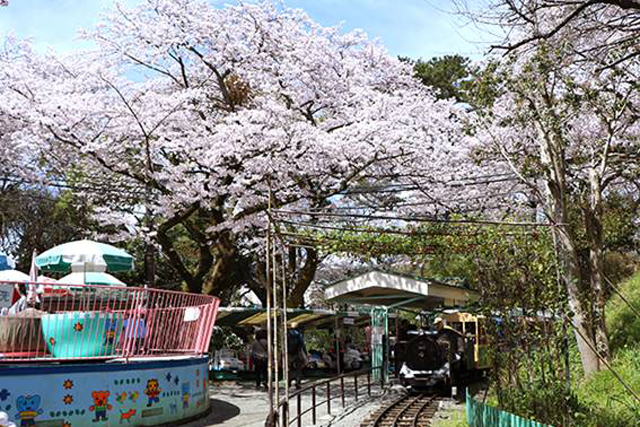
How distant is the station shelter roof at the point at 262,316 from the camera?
2223 cm

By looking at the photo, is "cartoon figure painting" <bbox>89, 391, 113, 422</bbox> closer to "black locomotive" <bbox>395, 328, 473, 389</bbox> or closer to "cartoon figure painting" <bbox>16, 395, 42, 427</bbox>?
"cartoon figure painting" <bbox>16, 395, 42, 427</bbox>

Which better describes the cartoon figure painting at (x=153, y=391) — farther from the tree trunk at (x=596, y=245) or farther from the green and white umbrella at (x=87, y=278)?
the tree trunk at (x=596, y=245)

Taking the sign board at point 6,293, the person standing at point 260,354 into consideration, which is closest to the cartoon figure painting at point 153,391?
the sign board at point 6,293

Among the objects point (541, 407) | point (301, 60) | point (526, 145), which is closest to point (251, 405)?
point (541, 407)

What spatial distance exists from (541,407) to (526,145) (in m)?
13.8

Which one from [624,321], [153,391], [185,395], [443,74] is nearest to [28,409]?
[153,391]

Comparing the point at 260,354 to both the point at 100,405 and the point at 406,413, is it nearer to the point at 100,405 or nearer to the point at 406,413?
the point at 406,413

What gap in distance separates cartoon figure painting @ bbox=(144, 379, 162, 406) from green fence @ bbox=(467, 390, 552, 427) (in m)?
5.84

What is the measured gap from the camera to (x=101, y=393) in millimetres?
12852

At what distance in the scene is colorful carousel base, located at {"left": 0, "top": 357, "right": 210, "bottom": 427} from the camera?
11.9 m

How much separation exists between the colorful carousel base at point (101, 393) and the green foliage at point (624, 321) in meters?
9.22

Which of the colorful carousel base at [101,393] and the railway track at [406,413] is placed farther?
the railway track at [406,413]

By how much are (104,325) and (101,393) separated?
1199mm

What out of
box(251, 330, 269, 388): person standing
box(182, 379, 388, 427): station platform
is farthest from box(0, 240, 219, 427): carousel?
box(251, 330, 269, 388): person standing
